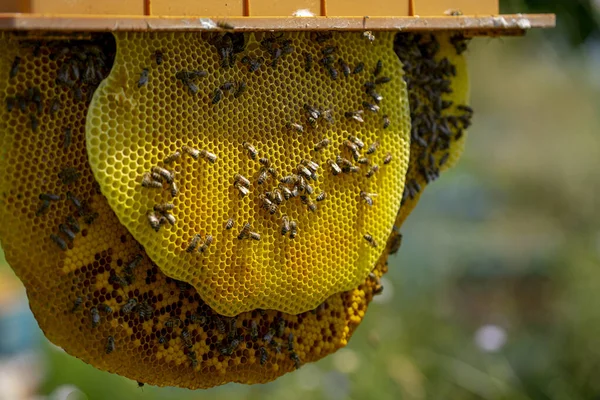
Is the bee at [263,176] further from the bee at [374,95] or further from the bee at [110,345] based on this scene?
the bee at [110,345]

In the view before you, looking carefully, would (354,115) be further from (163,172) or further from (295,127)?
(163,172)

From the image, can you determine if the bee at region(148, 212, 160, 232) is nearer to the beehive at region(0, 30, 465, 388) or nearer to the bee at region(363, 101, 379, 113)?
the beehive at region(0, 30, 465, 388)

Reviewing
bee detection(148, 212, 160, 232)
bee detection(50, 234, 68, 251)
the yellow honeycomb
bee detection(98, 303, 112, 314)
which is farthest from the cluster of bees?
bee detection(50, 234, 68, 251)

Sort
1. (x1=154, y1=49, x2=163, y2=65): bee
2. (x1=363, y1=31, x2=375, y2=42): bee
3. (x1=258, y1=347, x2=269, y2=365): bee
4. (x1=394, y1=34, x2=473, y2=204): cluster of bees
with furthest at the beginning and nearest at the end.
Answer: (x1=394, y1=34, x2=473, y2=204): cluster of bees → (x1=258, y1=347, x2=269, y2=365): bee → (x1=363, y1=31, x2=375, y2=42): bee → (x1=154, y1=49, x2=163, y2=65): bee

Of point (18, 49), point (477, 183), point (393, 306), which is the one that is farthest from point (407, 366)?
point (477, 183)

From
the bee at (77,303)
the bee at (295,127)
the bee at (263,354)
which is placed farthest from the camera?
the bee at (263,354)

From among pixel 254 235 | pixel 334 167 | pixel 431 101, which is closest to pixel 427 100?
pixel 431 101

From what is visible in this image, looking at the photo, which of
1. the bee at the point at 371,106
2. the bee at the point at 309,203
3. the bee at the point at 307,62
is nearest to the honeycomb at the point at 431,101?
the bee at the point at 371,106

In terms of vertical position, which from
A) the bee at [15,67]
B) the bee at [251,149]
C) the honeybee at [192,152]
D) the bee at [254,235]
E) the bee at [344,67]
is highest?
the bee at [15,67]
